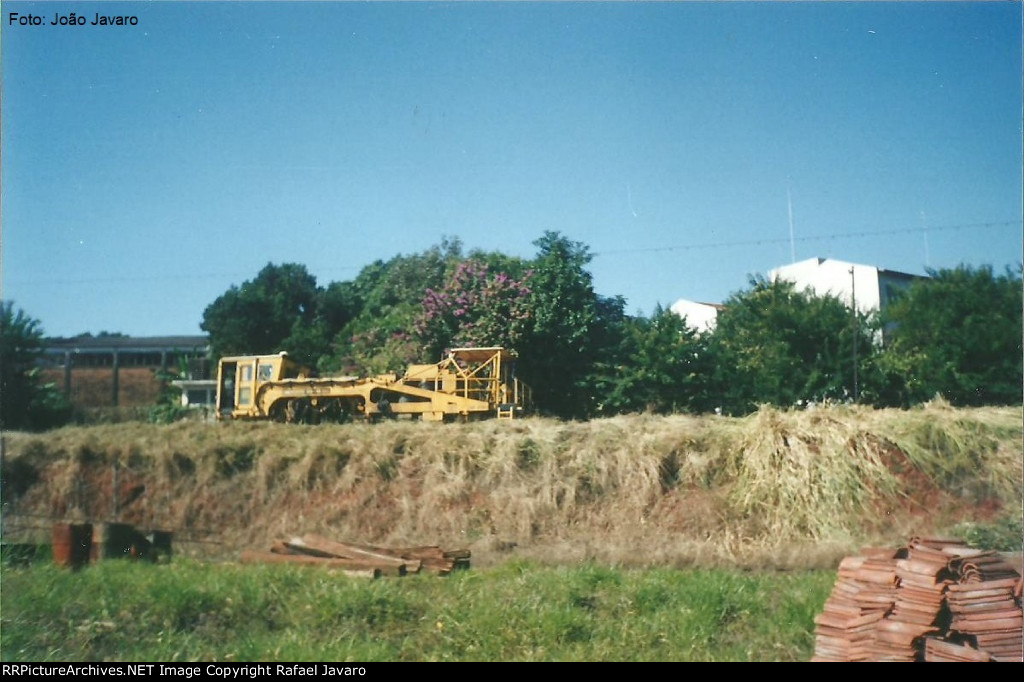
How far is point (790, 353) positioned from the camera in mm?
17344

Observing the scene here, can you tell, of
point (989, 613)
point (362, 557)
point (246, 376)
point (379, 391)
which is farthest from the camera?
point (246, 376)

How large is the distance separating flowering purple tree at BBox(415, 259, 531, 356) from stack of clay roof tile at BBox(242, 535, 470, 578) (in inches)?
198

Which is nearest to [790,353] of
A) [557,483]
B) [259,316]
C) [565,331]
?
[565,331]

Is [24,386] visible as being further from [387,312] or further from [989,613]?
[989,613]

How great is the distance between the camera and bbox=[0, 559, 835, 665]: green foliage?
7.33 meters

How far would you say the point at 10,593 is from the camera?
8359 mm

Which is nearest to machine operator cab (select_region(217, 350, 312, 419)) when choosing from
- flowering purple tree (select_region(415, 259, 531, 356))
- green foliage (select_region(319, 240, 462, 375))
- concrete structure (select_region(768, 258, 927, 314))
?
green foliage (select_region(319, 240, 462, 375))

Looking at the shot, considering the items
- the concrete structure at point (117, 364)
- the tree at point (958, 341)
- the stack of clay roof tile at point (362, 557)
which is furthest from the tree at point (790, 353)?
the concrete structure at point (117, 364)

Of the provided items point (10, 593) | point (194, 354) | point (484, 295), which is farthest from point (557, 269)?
point (194, 354)

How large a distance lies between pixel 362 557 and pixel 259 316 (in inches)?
465

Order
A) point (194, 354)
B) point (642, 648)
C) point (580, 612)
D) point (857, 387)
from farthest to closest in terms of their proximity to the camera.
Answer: point (194, 354)
point (857, 387)
point (580, 612)
point (642, 648)
